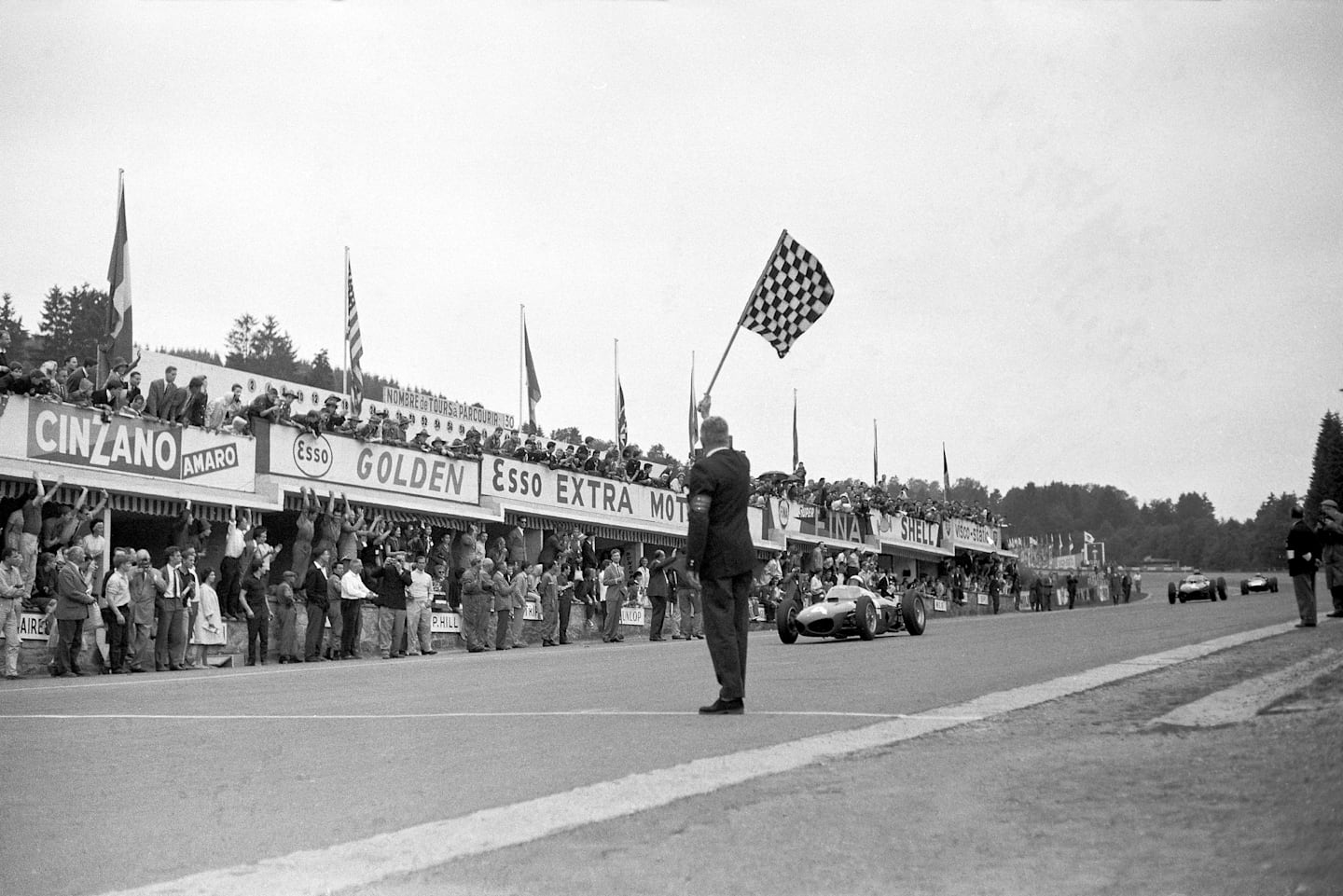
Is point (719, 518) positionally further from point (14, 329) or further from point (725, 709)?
point (14, 329)

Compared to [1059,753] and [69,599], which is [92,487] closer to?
[69,599]

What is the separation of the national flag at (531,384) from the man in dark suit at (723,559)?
31.4 metres

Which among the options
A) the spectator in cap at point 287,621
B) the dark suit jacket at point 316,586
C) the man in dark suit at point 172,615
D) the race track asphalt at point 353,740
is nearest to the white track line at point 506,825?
the race track asphalt at point 353,740

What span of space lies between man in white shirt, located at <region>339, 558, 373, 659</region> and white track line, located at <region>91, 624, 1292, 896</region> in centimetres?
1583

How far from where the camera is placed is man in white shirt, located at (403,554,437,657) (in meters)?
23.4

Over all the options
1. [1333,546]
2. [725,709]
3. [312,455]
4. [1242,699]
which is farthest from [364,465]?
[1242,699]

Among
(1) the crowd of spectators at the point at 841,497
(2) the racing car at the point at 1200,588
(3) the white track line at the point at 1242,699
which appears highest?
(1) the crowd of spectators at the point at 841,497

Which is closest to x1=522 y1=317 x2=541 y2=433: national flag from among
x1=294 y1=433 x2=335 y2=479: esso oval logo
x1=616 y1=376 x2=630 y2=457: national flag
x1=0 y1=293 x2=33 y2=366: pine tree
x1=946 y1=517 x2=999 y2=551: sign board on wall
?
x1=616 y1=376 x2=630 y2=457: national flag

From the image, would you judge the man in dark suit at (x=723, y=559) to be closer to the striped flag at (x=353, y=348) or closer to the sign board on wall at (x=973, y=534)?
the striped flag at (x=353, y=348)

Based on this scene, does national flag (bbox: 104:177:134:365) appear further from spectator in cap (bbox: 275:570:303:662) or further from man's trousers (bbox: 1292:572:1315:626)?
man's trousers (bbox: 1292:572:1315:626)

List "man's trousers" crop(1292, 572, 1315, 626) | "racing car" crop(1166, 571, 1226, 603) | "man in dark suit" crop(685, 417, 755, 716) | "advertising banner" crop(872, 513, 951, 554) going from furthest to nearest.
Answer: "racing car" crop(1166, 571, 1226, 603)
"advertising banner" crop(872, 513, 951, 554)
"man's trousers" crop(1292, 572, 1315, 626)
"man in dark suit" crop(685, 417, 755, 716)

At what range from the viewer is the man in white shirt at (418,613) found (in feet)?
76.7

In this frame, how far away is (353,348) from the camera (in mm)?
32625

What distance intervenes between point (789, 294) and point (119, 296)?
11.9 metres
